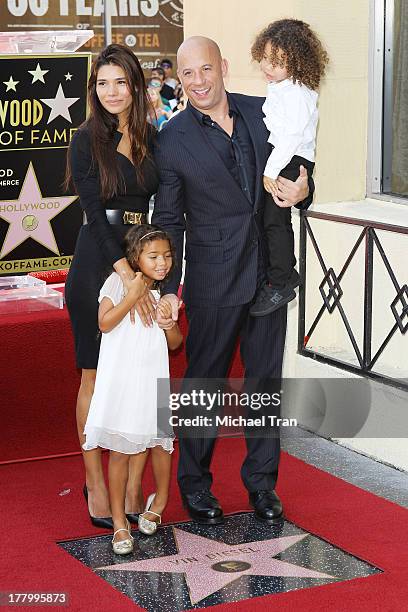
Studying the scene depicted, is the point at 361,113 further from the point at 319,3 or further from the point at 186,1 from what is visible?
the point at 186,1

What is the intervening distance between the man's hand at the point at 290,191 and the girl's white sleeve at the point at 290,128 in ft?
0.18

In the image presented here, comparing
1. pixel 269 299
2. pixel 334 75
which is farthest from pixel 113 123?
pixel 334 75

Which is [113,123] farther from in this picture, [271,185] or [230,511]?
[230,511]

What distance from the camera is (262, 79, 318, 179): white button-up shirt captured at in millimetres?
4031

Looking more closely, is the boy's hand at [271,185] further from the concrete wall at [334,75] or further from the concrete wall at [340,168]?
the concrete wall at [334,75]

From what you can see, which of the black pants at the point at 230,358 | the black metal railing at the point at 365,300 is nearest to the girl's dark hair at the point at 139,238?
the black pants at the point at 230,358

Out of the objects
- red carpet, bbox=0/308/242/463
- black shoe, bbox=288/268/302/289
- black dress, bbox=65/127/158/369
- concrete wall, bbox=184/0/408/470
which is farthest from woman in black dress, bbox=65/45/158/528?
concrete wall, bbox=184/0/408/470

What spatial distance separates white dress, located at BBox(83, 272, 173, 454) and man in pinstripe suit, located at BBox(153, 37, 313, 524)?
0.20 meters

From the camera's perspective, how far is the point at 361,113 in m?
5.71

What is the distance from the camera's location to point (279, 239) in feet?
13.8

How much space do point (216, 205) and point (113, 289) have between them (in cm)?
48

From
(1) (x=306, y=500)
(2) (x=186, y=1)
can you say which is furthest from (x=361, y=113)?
(1) (x=306, y=500)

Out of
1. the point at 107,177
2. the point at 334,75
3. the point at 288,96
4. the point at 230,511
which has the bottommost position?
the point at 230,511

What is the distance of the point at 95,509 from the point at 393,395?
5.14 feet
